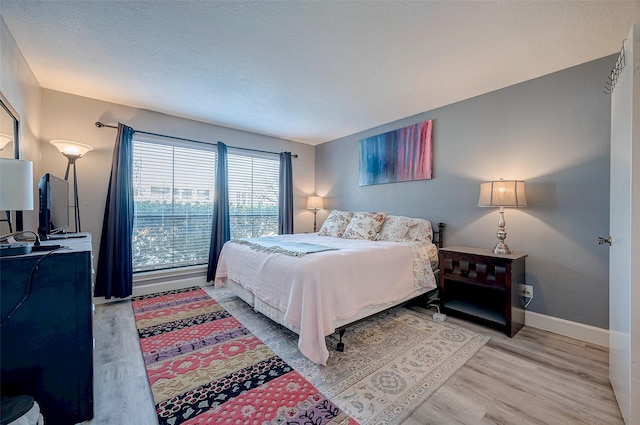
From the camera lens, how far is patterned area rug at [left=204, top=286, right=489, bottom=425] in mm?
1520

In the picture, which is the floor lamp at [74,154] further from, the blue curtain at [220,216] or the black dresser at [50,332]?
the black dresser at [50,332]

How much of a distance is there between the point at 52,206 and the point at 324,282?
2306mm

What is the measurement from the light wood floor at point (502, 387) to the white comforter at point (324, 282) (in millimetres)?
741

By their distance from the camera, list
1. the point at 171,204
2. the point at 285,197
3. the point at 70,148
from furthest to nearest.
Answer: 1. the point at 285,197
2. the point at 171,204
3. the point at 70,148

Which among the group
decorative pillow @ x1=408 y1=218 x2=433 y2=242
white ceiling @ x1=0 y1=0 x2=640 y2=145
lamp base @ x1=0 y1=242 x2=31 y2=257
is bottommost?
decorative pillow @ x1=408 y1=218 x2=433 y2=242

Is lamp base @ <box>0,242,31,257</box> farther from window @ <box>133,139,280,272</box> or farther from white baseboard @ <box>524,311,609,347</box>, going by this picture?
white baseboard @ <box>524,311,609,347</box>

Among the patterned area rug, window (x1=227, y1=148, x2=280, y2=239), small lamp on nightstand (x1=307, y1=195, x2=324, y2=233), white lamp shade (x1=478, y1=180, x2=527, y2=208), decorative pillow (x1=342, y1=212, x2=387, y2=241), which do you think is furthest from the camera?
small lamp on nightstand (x1=307, y1=195, x2=324, y2=233)

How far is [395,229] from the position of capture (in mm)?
3328

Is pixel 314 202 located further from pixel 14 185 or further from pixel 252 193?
pixel 14 185

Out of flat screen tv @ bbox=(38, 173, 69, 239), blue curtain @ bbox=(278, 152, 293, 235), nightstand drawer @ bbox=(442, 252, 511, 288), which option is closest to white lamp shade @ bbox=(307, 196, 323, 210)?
blue curtain @ bbox=(278, 152, 293, 235)

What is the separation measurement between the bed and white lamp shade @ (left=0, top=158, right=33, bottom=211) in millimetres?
1537

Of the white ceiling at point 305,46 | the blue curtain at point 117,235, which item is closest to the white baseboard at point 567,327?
the blue curtain at point 117,235

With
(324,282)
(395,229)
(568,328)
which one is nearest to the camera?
(324,282)

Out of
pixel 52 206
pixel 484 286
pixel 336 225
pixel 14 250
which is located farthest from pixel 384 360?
pixel 52 206
